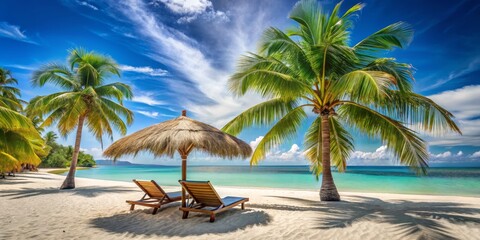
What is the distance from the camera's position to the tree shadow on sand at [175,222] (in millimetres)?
4055

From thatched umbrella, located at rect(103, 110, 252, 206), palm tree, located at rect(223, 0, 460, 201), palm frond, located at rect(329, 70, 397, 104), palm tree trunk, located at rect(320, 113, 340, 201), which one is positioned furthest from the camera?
palm tree trunk, located at rect(320, 113, 340, 201)

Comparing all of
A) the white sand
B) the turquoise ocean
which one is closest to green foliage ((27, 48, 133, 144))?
the white sand

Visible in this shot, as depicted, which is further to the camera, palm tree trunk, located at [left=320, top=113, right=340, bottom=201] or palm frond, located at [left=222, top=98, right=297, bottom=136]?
palm frond, located at [left=222, top=98, right=297, bottom=136]

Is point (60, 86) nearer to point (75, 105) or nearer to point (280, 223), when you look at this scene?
point (75, 105)

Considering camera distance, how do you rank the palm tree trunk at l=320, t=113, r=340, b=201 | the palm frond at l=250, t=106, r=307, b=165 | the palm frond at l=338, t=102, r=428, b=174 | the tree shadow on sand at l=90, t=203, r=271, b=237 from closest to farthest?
1. the tree shadow on sand at l=90, t=203, r=271, b=237
2. the palm frond at l=338, t=102, r=428, b=174
3. the palm tree trunk at l=320, t=113, r=340, b=201
4. the palm frond at l=250, t=106, r=307, b=165

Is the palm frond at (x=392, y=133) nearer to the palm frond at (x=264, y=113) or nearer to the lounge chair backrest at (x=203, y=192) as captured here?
the palm frond at (x=264, y=113)

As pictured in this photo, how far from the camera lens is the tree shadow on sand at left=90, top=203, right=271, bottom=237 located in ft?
13.3

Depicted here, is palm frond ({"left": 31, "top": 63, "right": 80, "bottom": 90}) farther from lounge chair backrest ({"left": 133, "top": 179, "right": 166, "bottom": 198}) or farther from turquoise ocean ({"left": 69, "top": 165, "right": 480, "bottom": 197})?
turquoise ocean ({"left": 69, "top": 165, "right": 480, "bottom": 197})

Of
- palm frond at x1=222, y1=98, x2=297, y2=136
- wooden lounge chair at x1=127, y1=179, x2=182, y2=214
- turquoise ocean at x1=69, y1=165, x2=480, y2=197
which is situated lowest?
turquoise ocean at x1=69, y1=165, x2=480, y2=197

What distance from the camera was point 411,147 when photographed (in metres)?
6.14

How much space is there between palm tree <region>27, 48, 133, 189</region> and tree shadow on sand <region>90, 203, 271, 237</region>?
6.59m

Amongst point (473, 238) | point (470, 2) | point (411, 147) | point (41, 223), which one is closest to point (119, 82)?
point (41, 223)

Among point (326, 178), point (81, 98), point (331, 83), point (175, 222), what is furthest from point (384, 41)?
point (81, 98)

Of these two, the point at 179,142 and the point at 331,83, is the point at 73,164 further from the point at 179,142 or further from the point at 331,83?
the point at 331,83
